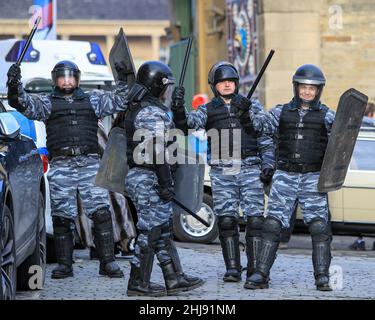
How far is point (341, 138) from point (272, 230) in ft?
3.07

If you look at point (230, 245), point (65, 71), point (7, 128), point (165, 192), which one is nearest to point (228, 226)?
point (230, 245)

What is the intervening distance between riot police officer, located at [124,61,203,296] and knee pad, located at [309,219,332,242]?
122cm

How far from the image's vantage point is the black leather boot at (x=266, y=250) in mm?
10383

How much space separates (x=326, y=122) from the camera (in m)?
10.4

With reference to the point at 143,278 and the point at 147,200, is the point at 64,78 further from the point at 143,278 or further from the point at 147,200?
the point at 143,278

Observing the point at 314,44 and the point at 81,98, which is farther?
the point at 314,44

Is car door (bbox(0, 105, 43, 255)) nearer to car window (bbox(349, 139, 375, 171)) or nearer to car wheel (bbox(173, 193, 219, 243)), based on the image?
car wheel (bbox(173, 193, 219, 243))

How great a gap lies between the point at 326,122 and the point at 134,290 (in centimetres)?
211

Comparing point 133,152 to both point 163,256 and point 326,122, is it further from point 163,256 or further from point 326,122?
point 326,122

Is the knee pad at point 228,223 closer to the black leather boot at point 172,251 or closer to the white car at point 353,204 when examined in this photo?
the black leather boot at point 172,251

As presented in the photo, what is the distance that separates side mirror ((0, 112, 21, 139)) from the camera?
28.6 ft

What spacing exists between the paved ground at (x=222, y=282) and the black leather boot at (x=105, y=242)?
10 cm

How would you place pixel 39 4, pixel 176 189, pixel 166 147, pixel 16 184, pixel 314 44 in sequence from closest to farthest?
pixel 16 184 → pixel 166 147 → pixel 176 189 → pixel 39 4 → pixel 314 44
